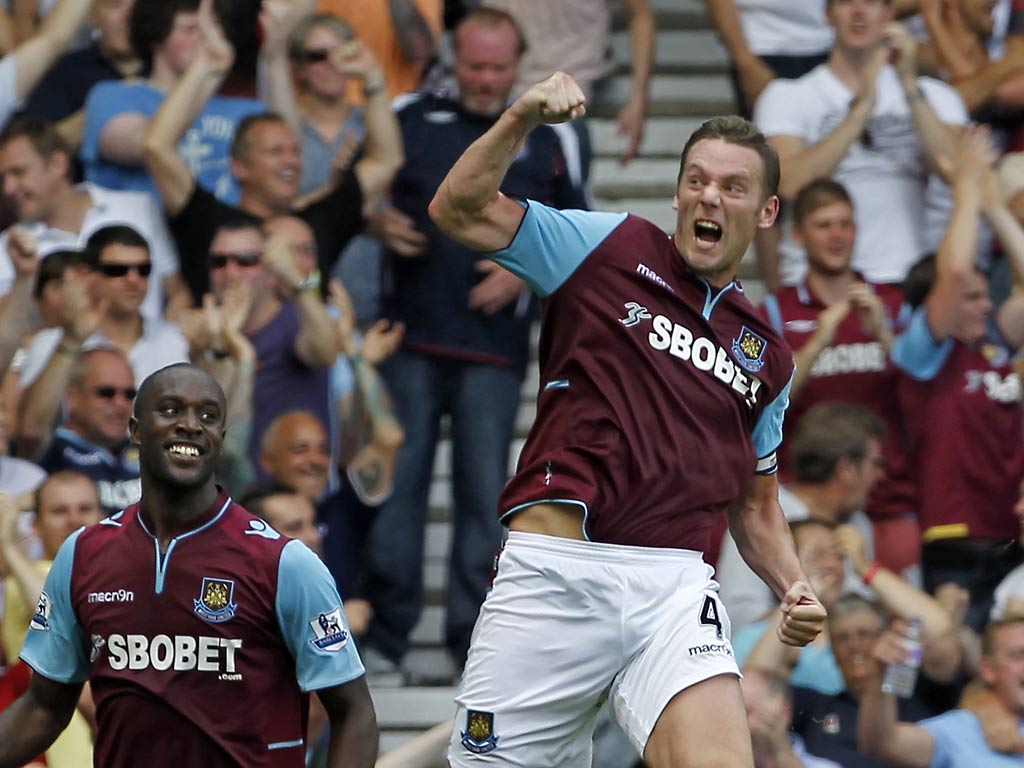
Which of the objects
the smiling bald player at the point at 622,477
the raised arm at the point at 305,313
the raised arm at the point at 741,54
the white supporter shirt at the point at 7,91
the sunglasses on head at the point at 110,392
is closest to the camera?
the smiling bald player at the point at 622,477

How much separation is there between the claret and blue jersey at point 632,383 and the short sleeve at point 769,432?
0.50ft

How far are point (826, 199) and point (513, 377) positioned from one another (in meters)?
1.65

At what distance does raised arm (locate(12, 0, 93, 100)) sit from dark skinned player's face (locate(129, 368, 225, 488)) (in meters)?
4.69

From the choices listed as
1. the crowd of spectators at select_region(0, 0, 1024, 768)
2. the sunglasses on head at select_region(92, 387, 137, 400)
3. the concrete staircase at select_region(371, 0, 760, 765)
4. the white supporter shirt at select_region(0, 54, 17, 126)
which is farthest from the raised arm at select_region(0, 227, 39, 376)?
the concrete staircase at select_region(371, 0, 760, 765)

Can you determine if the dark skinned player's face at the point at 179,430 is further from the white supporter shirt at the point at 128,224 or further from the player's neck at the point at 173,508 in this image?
the white supporter shirt at the point at 128,224

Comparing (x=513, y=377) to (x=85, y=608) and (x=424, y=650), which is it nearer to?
(x=424, y=650)

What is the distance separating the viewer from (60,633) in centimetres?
529

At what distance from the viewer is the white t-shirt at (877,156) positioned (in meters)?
9.81

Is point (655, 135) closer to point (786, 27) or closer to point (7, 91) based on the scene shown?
point (786, 27)

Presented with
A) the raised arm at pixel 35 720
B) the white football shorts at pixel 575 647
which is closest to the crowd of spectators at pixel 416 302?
the white football shorts at pixel 575 647

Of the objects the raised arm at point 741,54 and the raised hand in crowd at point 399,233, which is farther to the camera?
the raised arm at point 741,54

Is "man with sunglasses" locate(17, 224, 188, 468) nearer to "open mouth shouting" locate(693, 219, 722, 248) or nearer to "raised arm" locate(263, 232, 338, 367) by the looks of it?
"raised arm" locate(263, 232, 338, 367)

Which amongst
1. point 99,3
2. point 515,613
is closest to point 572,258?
point 515,613

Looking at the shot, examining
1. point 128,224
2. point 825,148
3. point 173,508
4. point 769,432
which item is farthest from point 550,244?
point 825,148
